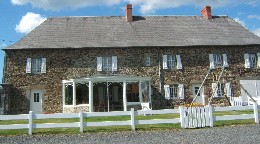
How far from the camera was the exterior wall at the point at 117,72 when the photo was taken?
73.9 feet

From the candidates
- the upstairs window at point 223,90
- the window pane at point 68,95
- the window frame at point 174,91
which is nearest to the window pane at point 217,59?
the upstairs window at point 223,90

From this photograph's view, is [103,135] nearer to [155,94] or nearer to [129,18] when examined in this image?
[155,94]

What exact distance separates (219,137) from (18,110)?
1630 cm

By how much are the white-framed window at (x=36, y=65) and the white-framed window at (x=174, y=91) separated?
29.2 feet

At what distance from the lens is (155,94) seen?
75.8ft

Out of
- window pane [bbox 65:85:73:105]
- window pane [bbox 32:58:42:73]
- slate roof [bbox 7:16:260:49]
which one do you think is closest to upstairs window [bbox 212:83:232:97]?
slate roof [bbox 7:16:260:49]

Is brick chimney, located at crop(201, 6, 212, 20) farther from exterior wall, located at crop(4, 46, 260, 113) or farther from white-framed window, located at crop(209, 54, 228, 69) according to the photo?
white-framed window, located at crop(209, 54, 228, 69)

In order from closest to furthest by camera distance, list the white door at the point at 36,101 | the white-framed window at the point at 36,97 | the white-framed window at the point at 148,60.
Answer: the white door at the point at 36,101
the white-framed window at the point at 36,97
the white-framed window at the point at 148,60

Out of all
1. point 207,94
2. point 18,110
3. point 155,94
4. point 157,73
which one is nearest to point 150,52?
point 157,73

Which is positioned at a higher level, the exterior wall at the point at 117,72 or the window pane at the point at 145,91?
the exterior wall at the point at 117,72

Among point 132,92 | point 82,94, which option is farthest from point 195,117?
point 82,94

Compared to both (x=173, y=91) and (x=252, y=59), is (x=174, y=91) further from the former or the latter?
(x=252, y=59)

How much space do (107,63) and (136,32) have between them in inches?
149

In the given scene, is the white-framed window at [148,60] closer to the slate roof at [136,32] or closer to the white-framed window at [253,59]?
the slate roof at [136,32]
